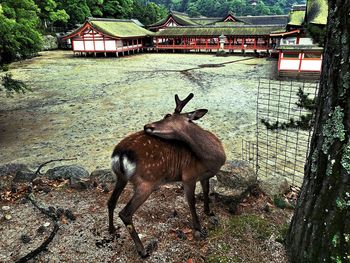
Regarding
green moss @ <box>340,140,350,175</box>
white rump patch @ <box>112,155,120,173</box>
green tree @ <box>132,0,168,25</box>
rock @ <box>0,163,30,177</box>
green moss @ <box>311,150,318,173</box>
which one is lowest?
rock @ <box>0,163,30,177</box>

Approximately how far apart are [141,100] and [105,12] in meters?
33.0

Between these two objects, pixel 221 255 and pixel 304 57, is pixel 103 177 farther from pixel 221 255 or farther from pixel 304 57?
pixel 304 57

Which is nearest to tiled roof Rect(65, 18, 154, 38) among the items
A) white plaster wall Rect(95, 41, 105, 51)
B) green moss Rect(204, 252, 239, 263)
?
white plaster wall Rect(95, 41, 105, 51)

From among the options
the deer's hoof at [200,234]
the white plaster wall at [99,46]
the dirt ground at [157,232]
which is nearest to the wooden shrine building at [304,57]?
the dirt ground at [157,232]

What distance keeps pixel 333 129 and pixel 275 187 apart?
240cm

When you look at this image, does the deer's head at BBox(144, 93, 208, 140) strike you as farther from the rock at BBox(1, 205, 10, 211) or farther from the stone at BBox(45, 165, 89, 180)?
the stone at BBox(45, 165, 89, 180)

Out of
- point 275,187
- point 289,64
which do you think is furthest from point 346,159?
point 289,64

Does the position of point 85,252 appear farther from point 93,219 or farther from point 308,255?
point 308,255

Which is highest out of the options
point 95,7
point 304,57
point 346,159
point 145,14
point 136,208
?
point 95,7

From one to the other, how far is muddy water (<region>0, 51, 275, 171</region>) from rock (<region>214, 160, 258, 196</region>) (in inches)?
133

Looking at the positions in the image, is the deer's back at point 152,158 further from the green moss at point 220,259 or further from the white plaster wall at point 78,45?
the white plaster wall at point 78,45

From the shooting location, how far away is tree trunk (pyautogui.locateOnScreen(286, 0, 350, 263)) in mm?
1993

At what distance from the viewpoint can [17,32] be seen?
8422 mm

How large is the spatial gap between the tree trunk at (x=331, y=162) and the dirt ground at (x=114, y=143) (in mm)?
629
